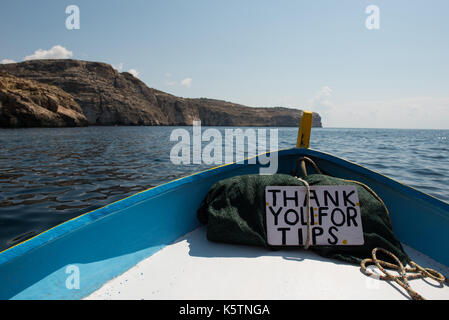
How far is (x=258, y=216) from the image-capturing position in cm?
227

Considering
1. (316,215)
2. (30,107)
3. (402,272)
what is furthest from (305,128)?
(30,107)

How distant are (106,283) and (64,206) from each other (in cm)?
324

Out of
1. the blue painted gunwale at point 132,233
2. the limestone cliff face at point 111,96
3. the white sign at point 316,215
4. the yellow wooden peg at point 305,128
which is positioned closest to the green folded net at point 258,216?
the white sign at point 316,215

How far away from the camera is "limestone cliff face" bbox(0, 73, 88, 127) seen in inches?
1314

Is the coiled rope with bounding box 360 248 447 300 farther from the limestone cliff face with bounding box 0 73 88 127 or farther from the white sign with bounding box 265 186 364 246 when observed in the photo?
the limestone cliff face with bounding box 0 73 88 127

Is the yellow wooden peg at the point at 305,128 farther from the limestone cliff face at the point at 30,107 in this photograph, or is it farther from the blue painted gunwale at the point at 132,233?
the limestone cliff face at the point at 30,107

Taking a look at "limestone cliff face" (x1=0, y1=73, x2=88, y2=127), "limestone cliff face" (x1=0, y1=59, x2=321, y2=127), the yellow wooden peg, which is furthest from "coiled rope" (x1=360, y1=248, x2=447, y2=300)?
"limestone cliff face" (x1=0, y1=59, x2=321, y2=127)

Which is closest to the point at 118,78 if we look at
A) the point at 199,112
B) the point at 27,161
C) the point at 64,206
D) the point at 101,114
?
the point at 101,114

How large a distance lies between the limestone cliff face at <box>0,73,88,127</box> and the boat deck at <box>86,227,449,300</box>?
43.1 m

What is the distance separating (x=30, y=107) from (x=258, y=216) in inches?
1749

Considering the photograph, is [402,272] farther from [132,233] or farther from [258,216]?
[132,233]

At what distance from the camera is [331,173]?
3230mm

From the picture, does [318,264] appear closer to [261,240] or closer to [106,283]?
[261,240]

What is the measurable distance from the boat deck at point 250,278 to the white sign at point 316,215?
0.52ft
